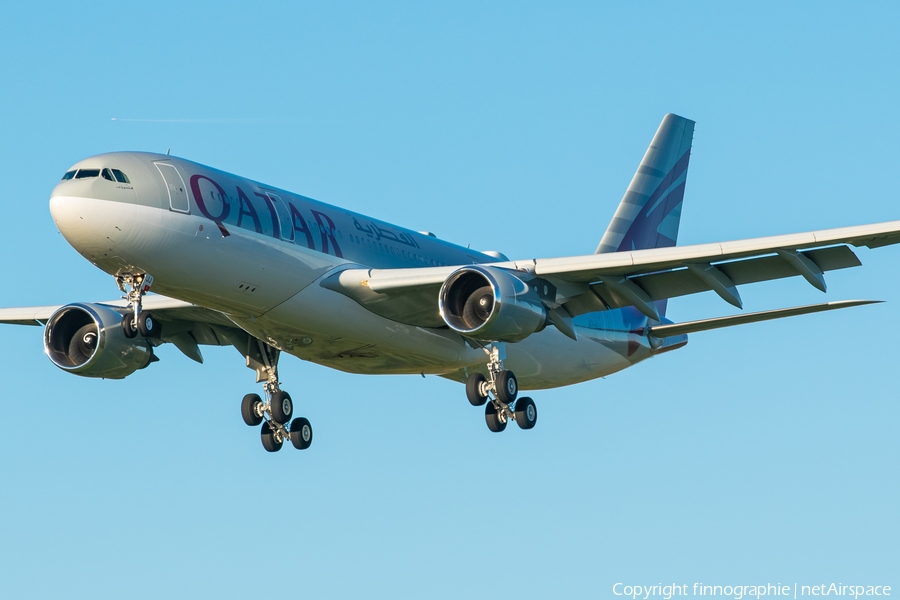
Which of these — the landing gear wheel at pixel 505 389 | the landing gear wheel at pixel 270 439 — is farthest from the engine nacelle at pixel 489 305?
the landing gear wheel at pixel 270 439

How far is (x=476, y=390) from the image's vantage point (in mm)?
30109

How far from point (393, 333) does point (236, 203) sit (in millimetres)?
5370

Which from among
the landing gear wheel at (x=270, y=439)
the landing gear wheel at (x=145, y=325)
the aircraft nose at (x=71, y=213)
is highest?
the aircraft nose at (x=71, y=213)

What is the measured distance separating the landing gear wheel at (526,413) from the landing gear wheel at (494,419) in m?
0.41

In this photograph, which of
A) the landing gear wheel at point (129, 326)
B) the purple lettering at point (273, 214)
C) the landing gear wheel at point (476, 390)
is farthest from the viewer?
the landing gear wheel at point (476, 390)

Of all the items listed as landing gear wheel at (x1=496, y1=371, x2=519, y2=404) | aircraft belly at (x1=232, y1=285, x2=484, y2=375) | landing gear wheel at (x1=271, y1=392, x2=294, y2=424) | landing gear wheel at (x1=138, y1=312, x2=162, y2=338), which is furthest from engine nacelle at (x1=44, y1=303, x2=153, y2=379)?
landing gear wheel at (x1=496, y1=371, x2=519, y2=404)

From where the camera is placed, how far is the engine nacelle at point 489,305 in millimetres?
26703

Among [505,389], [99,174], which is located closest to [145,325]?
[99,174]

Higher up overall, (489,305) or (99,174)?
(99,174)

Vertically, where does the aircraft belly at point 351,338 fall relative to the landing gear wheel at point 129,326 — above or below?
above

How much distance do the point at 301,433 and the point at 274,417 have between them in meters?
0.82

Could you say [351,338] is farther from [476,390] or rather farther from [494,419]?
[494,419]

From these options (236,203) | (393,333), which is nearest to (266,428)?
(393,333)

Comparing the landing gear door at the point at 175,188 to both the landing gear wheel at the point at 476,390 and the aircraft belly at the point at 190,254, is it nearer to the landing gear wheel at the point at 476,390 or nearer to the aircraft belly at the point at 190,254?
the aircraft belly at the point at 190,254
